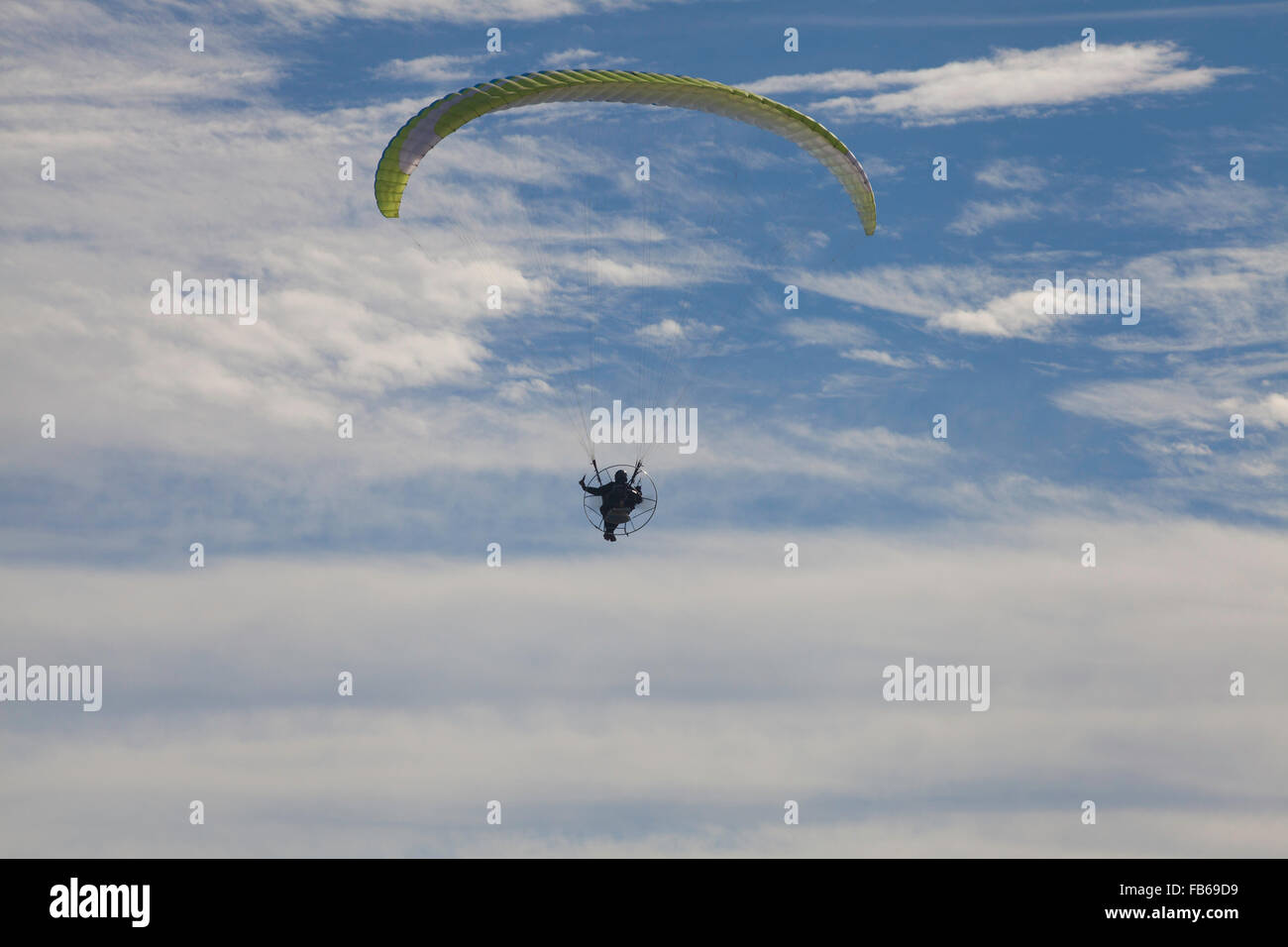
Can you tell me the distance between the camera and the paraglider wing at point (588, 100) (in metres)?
46.6

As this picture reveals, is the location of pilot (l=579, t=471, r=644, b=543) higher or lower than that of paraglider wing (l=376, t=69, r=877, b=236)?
lower

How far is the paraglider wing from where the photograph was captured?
4656cm

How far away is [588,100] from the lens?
156ft

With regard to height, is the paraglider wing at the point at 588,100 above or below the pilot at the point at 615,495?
above

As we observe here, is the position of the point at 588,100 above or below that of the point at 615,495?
above
